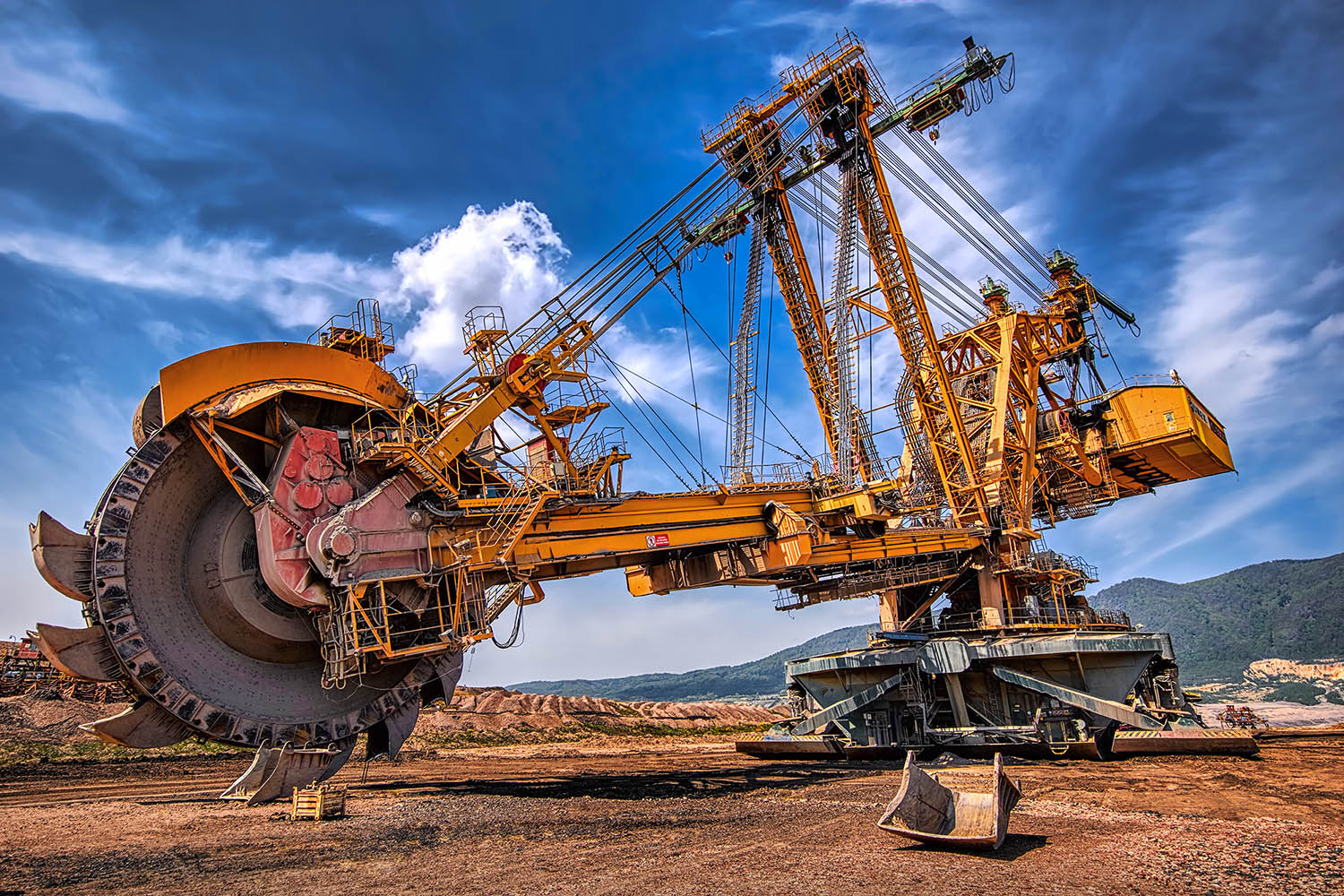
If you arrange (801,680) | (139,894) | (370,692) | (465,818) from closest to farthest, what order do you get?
(139,894), (465,818), (370,692), (801,680)

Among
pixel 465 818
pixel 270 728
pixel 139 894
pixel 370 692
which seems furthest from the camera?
pixel 370 692

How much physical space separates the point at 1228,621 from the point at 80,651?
106 meters

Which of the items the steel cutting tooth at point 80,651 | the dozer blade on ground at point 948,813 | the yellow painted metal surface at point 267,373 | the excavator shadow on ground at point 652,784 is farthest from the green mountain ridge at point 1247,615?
the steel cutting tooth at point 80,651

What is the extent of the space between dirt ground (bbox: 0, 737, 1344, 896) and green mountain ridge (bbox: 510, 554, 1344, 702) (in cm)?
5177

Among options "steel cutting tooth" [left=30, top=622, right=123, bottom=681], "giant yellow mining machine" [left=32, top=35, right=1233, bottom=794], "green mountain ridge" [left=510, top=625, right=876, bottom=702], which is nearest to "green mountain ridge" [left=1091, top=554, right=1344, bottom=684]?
"green mountain ridge" [left=510, top=625, right=876, bottom=702]

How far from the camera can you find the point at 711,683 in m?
121

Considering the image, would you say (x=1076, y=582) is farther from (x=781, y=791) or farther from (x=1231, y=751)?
(x=781, y=791)

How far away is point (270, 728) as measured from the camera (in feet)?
36.1

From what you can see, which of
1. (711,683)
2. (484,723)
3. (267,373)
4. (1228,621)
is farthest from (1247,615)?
(267,373)

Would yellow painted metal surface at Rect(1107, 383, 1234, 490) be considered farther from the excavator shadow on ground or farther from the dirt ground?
the excavator shadow on ground

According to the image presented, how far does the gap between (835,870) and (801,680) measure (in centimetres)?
1136

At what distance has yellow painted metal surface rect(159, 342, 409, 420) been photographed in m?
10.5

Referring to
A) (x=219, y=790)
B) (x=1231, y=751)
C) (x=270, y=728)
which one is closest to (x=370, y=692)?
(x=270, y=728)

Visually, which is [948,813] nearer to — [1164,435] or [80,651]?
[80,651]
